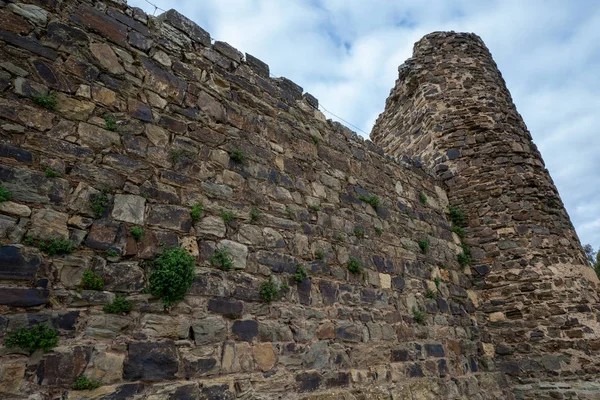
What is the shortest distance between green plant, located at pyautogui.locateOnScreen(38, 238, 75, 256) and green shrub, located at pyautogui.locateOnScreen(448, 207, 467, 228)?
6217 millimetres

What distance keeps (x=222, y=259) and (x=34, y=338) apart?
1473 millimetres

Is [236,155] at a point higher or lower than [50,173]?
higher

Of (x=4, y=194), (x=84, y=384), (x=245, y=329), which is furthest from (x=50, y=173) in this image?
(x=245, y=329)

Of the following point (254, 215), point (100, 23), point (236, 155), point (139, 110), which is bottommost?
point (254, 215)

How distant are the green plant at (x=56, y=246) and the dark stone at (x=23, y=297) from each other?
256mm

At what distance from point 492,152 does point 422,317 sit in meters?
3.82

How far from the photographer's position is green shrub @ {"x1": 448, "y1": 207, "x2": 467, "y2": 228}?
7.08m

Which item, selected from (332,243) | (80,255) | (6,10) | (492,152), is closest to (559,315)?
(492,152)

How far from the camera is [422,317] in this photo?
5.20 m

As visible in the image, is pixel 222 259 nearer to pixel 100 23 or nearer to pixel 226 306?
pixel 226 306

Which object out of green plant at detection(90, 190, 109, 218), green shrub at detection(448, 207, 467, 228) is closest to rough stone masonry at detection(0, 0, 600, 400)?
green plant at detection(90, 190, 109, 218)

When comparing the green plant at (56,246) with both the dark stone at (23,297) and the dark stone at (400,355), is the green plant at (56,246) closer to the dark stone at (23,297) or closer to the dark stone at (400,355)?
the dark stone at (23,297)

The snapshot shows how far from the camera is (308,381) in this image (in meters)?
3.63

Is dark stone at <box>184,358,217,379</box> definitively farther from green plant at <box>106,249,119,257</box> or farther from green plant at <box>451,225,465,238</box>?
green plant at <box>451,225,465,238</box>
